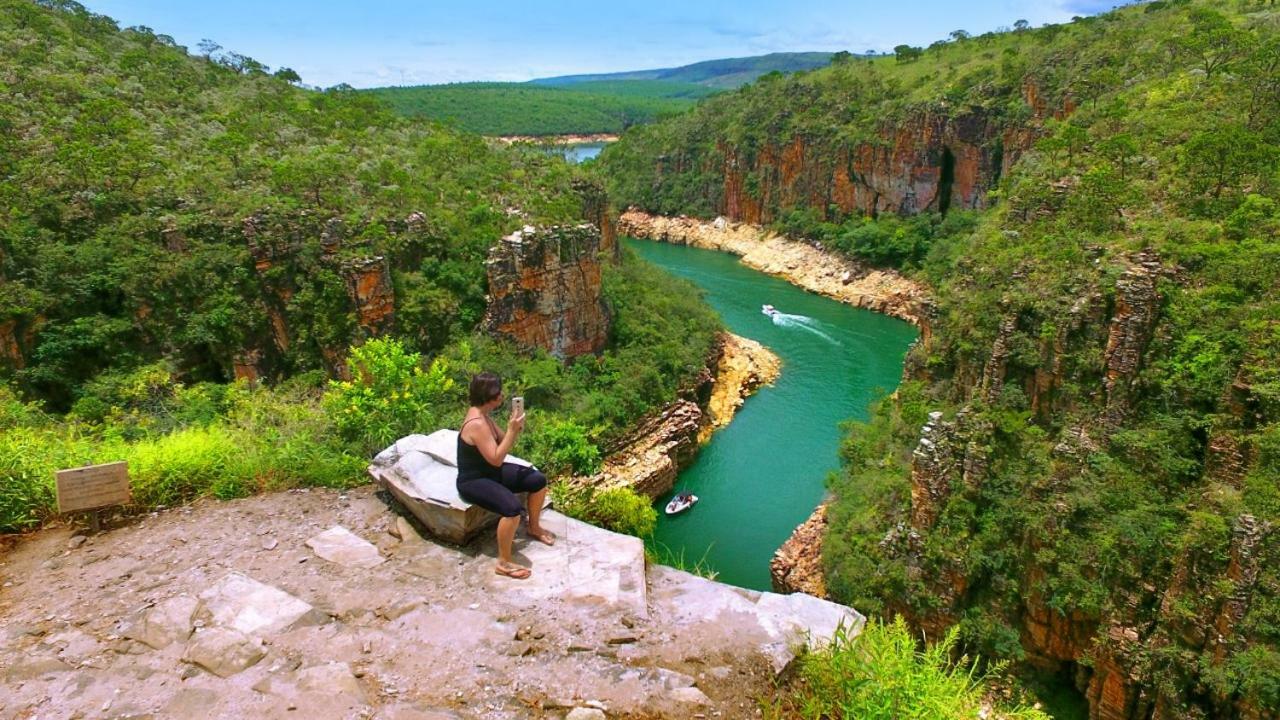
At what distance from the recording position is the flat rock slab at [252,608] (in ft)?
14.3

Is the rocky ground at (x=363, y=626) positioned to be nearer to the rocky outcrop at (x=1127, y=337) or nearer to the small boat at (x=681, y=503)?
the rocky outcrop at (x=1127, y=337)

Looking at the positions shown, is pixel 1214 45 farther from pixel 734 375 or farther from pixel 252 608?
A: pixel 252 608

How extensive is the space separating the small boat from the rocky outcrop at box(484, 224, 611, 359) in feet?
18.8

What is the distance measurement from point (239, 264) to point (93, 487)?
566 inches

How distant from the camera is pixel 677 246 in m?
54.8

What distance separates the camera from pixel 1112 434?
1238 centimetres

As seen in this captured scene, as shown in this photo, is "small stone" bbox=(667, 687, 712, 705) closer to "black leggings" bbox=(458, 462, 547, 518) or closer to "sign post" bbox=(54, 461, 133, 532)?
"black leggings" bbox=(458, 462, 547, 518)

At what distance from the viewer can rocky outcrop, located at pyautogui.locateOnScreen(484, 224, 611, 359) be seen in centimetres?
2005

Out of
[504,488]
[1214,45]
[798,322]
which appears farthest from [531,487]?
[798,322]

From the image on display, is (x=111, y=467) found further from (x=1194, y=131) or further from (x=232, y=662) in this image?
(x=1194, y=131)

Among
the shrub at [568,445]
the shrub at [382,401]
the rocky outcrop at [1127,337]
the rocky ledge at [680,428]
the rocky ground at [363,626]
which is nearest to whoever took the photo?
the rocky ground at [363,626]

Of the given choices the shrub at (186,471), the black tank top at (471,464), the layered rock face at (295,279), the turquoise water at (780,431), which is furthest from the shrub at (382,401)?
the layered rock face at (295,279)

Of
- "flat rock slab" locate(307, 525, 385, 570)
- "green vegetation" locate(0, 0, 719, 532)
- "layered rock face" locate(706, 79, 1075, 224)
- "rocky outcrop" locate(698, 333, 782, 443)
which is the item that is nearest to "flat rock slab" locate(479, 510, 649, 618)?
"flat rock slab" locate(307, 525, 385, 570)

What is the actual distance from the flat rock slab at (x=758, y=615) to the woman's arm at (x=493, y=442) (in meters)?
1.38
